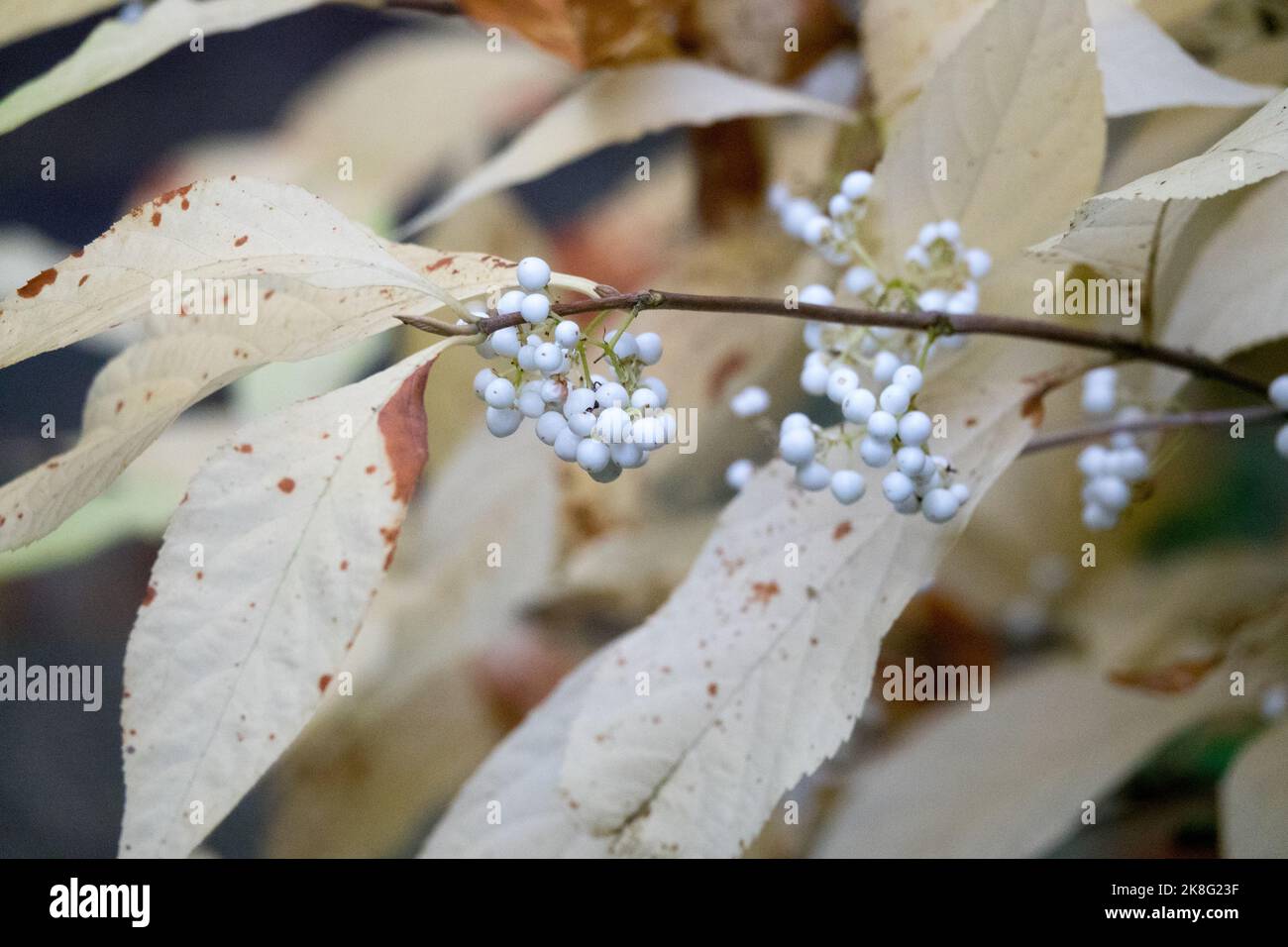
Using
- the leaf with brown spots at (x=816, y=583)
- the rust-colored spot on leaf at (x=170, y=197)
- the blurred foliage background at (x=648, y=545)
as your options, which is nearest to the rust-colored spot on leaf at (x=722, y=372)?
the blurred foliage background at (x=648, y=545)

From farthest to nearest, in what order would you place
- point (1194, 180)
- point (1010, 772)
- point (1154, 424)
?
point (1010, 772), point (1154, 424), point (1194, 180)

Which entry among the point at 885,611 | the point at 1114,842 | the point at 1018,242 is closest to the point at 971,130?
the point at 1018,242

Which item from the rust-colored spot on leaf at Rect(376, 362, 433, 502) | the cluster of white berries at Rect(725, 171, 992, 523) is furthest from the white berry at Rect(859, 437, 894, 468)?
the rust-colored spot on leaf at Rect(376, 362, 433, 502)

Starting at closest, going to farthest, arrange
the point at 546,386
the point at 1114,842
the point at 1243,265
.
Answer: the point at 546,386 → the point at 1243,265 → the point at 1114,842

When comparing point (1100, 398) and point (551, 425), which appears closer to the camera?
point (551, 425)

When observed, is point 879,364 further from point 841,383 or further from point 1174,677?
point 1174,677

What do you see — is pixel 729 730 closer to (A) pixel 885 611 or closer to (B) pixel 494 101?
(A) pixel 885 611

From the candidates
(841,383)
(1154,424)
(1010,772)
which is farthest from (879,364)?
(1010,772)
